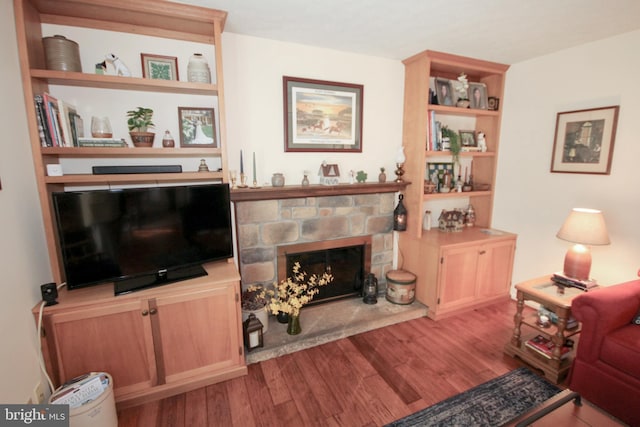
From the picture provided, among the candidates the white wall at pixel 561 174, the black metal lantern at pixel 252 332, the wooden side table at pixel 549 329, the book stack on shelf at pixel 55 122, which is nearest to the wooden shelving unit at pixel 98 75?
the book stack on shelf at pixel 55 122

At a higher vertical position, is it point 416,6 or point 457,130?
point 416,6

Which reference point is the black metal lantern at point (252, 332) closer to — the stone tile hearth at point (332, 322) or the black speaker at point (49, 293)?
the stone tile hearth at point (332, 322)

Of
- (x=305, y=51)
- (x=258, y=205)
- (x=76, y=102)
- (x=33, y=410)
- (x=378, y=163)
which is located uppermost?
(x=305, y=51)

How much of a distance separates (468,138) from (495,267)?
143 centimetres

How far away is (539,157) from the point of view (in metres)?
2.88

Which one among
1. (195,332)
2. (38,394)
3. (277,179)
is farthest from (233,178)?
(38,394)

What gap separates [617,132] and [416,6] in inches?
76.1

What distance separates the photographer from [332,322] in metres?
2.68

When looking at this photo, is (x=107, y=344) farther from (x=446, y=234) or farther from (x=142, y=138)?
(x=446, y=234)

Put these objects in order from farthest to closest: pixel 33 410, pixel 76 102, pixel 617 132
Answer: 1. pixel 617 132
2. pixel 76 102
3. pixel 33 410

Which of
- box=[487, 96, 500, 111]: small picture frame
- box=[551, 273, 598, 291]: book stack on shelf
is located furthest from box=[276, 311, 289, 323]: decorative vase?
box=[487, 96, 500, 111]: small picture frame

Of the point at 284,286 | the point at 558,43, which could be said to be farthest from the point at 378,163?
the point at 558,43

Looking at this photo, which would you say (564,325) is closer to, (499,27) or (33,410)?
(499,27)

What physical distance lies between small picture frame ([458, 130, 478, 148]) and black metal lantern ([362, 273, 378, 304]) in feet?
5.77
